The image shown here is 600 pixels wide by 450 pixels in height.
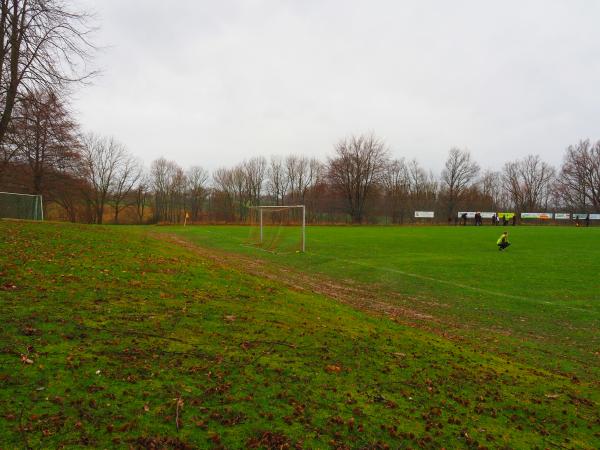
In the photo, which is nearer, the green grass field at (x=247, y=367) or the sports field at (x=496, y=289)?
the green grass field at (x=247, y=367)

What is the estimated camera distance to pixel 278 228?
149 feet

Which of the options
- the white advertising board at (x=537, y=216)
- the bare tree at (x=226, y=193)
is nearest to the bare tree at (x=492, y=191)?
the white advertising board at (x=537, y=216)

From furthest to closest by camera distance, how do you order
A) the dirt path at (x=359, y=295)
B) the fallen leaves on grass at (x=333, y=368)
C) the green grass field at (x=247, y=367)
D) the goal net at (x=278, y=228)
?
1. the goal net at (x=278, y=228)
2. the dirt path at (x=359, y=295)
3. the fallen leaves on grass at (x=333, y=368)
4. the green grass field at (x=247, y=367)

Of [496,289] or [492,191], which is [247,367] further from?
[492,191]

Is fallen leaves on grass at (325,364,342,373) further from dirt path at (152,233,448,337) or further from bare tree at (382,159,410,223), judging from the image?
bare tree at (382,159,410,223)

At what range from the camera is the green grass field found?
3.70 metres

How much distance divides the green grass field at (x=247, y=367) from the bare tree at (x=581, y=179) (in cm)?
9908

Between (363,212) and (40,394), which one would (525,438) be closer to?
(40,394)

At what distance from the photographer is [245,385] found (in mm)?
4543

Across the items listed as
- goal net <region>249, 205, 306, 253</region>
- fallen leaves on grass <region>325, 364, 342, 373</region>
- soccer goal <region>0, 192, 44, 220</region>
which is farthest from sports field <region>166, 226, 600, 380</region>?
soccer goal <region>0, 192, 44, 220</region>

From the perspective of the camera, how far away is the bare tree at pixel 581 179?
301 ft

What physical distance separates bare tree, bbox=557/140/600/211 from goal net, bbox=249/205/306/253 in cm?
7387

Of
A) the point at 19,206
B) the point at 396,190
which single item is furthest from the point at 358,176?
the point at 19,206

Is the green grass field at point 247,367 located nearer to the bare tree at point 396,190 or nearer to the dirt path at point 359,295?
the dirt path at point 359,295
